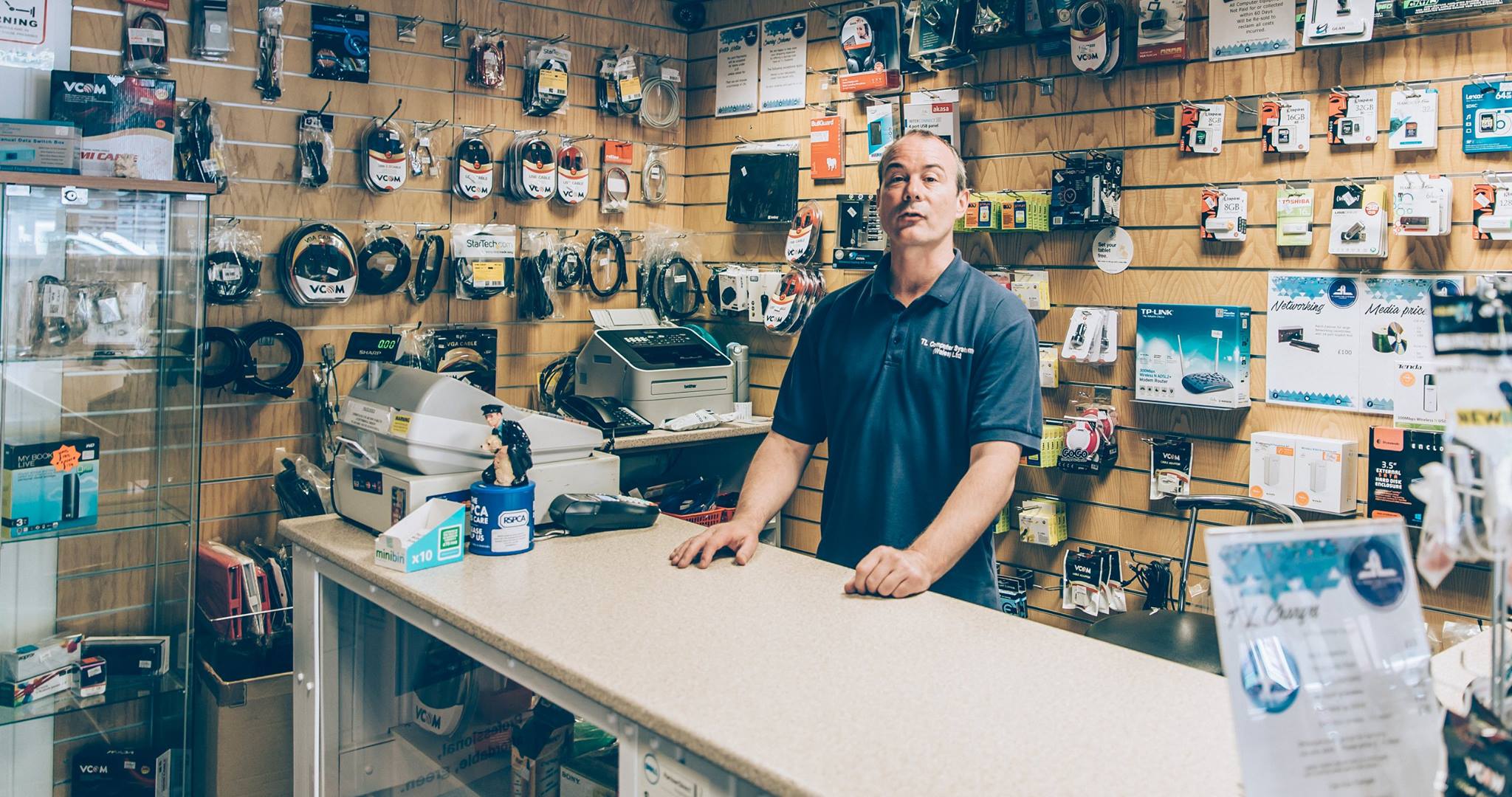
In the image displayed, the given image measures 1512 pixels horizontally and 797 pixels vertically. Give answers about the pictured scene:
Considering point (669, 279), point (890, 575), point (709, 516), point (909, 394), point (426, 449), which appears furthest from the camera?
point (669, 279)

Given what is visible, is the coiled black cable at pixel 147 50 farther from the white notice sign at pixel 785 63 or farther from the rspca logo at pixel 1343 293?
the rspca logo at pixel 1343 293

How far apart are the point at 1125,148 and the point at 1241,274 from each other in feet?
1.81

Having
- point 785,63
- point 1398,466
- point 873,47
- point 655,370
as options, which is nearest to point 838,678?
point 1398,466

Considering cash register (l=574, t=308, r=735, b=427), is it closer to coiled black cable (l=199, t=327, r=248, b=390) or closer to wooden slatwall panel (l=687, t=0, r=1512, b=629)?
wooden slatwall panel (l=687, t=0, r=1512, b=629)

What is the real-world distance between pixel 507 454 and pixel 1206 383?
83.2 inches

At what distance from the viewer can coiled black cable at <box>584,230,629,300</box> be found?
441 cm

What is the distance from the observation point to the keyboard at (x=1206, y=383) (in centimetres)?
317

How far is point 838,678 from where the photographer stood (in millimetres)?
1546

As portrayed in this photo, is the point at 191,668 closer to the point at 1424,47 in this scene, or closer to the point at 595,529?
the point at 595,529

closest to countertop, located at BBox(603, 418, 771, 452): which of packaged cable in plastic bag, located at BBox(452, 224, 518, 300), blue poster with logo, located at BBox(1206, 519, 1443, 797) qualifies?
packaged cable in plastic bag, located at BBox(452, 224, 518, 300)

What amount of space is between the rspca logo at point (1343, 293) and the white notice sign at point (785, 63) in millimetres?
2189

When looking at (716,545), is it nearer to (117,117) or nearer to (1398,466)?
(1398,466)

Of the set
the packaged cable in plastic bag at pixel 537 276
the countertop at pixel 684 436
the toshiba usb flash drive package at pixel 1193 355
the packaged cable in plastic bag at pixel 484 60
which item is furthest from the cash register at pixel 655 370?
the toshiba usb flash drive package at pixel 1193 355

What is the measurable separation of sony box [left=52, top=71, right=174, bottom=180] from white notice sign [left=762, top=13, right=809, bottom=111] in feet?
7.45
